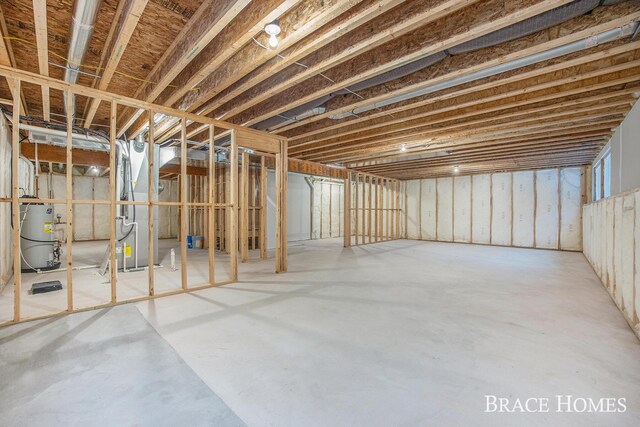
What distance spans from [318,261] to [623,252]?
4.71m

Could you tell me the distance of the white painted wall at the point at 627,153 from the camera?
3492 millimetres

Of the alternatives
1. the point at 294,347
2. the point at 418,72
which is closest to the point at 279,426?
the point at 294,347

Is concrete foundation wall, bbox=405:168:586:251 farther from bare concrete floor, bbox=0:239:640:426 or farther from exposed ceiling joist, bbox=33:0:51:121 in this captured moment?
exposed ceiling joist, bbox=33:0:51:121

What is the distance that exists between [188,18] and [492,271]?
6.04m

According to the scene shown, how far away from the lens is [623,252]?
3.12m

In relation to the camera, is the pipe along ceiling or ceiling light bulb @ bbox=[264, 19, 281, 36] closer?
the pipe along ceiling

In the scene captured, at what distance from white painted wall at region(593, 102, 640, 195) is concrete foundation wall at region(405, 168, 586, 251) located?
13.1 feet

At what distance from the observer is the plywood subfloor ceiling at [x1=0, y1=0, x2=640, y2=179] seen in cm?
232

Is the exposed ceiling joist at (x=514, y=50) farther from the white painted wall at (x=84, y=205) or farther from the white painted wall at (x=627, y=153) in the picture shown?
the white painted wall at (x=84, y=205)

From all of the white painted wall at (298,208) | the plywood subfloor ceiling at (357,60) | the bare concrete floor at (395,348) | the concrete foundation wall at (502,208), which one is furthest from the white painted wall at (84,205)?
the concrete foundation wall at (502,208)

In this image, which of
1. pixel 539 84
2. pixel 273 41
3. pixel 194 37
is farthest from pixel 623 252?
pixel 194 37

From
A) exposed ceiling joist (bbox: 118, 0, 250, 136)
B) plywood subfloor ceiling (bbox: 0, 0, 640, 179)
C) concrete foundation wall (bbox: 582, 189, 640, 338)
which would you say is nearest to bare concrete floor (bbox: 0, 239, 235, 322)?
plywood subfloor ceiling (bbox: 0, 0, 640, 179)

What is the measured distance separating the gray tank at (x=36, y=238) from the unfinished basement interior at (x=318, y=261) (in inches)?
1.3

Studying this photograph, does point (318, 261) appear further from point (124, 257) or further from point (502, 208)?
point (502, 208)
